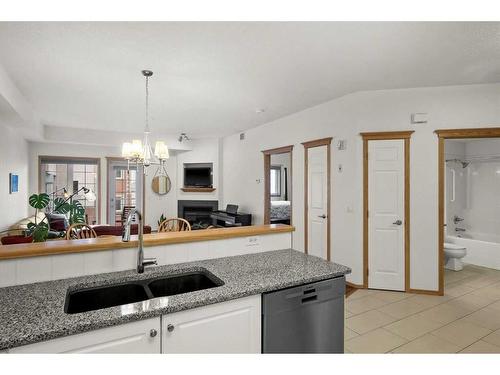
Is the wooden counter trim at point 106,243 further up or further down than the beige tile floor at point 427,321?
further up

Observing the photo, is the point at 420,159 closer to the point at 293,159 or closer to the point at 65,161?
the point at 293,159

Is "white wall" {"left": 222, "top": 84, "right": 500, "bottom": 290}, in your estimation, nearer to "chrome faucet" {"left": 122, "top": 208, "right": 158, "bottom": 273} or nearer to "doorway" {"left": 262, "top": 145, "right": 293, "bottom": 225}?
"doorway" {"left": 262, "top": 145, "right": 293, "bottom": 225}

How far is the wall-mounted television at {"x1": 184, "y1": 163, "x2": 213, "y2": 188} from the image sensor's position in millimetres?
7148

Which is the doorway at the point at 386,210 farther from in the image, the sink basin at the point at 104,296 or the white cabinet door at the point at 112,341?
the white cabinet door at the point at 112,341

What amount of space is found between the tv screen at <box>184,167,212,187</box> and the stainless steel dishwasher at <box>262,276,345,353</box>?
18.6 feet

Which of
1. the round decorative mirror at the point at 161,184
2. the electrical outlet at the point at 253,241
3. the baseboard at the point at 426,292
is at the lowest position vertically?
the baseboard at the point at 426,292

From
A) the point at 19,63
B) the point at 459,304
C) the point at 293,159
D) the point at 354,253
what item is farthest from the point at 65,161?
the point at 459,304

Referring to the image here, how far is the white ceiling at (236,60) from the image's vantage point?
2230 mm

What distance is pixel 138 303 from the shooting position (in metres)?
1.32

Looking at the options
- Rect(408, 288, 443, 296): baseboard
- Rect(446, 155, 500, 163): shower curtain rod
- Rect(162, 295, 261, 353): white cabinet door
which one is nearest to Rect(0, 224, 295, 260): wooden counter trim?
Rect(162, 295, 261, 353): white cabinet door

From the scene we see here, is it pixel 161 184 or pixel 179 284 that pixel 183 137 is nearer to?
pixel 161 184

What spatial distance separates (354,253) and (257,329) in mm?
2569

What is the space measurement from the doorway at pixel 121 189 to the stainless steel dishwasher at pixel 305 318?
6128mm

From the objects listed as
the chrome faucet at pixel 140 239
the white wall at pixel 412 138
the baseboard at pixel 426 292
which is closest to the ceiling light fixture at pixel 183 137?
the white wall at pixel 412 138
